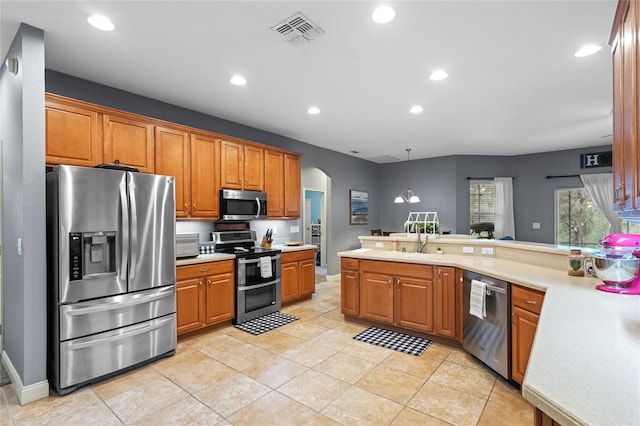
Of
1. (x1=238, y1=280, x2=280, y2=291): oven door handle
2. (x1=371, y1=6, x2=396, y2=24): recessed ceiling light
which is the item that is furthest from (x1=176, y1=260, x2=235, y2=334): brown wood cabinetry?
(x1=371, y1=6, x2=396, y2=24): recessed ceiling light

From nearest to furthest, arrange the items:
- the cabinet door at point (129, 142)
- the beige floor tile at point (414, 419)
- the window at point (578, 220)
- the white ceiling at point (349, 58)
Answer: the beige floor tile at point (414, 419), the white ceiling at point (349, 58), the cabinet door at point (129, 142), the window at point (578, 220)

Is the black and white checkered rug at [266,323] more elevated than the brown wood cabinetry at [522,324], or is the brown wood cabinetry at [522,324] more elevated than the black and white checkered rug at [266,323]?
the brown wood cabinetry at [522,324]

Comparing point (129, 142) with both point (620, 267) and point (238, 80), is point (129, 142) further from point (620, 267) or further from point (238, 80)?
point (620, 267)

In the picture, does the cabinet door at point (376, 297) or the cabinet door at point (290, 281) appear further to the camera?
the cabinet door at point (290, 281)

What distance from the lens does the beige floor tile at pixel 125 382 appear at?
2.49 meters

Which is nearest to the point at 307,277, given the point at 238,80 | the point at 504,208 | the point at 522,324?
the point at 238,80

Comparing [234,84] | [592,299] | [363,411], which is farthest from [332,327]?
[234,84]

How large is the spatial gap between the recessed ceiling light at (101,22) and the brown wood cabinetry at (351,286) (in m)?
3.29

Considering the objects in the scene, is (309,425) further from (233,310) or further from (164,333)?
(233,310)

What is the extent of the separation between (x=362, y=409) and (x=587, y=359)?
1.62 m

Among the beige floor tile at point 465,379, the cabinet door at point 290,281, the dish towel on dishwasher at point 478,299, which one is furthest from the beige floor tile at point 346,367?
the cabinet door at point 290,281

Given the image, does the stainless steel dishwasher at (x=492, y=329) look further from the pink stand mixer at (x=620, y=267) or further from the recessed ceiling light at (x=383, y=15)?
the recessed ceiling light at (x=383, y=15)

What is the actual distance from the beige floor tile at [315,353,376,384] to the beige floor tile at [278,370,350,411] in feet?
0.26

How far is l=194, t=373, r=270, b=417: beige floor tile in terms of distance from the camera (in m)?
2.29
